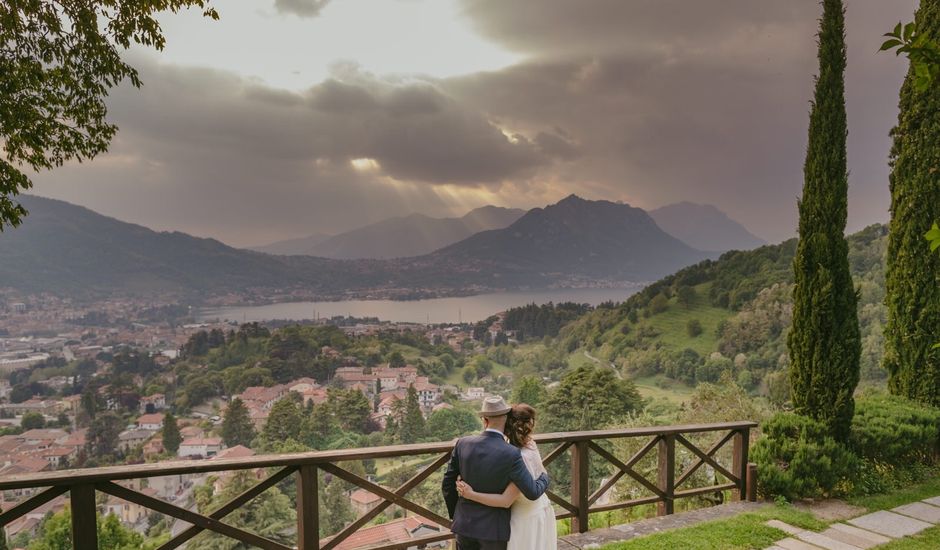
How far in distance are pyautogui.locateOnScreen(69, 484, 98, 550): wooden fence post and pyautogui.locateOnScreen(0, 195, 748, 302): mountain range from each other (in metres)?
87.8

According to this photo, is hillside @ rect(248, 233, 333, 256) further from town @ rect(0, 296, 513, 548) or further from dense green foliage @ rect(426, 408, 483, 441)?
dense green foliage @ rect(426, 408, 483, 441)

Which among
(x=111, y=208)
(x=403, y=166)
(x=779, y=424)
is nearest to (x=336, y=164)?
(x=403, y=166)

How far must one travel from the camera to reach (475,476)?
8.71 feet

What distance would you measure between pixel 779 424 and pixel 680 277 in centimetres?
5937

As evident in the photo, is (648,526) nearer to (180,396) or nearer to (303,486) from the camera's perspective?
(303,486)

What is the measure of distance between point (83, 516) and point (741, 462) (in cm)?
611

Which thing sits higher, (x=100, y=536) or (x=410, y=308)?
(x=410, y=308)

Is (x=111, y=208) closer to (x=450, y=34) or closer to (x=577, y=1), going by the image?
(x=450, y=34)

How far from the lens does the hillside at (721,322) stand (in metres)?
34.6

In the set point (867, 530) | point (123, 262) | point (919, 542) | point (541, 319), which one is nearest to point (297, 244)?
point (123, 262)

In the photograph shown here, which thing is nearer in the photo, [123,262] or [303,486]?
[303,486]

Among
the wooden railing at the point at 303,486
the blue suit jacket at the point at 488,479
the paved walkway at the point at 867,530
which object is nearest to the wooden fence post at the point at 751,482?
the paved walkway at the point at 867,530

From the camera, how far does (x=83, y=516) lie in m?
2.93

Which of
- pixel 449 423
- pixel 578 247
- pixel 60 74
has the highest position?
pixel 578 247
